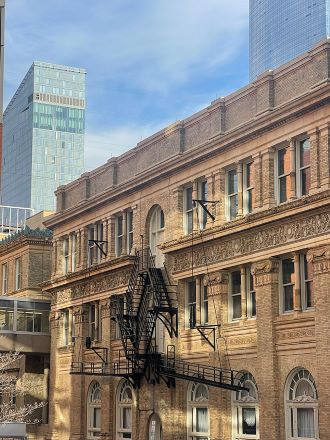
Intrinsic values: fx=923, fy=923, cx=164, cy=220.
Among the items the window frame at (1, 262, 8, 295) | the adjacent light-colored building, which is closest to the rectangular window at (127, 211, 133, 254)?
the adjacent light-colored building

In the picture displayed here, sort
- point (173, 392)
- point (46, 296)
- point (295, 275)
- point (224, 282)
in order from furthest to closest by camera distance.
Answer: point (46, 296)
point (173, 392)
point (224, 282)
point (295, 275)

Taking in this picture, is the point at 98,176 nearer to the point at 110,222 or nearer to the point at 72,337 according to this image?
the point at 110,222

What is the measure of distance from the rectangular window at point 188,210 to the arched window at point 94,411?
11.9 meters

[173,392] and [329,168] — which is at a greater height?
[329,168]

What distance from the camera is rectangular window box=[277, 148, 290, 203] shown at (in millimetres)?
35281

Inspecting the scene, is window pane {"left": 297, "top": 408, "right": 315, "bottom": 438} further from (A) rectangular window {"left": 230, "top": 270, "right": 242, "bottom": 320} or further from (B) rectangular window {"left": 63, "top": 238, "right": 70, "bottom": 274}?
(B) rectangular window {"left": 63, "top": 238, "right": 70, "bottom": 274}

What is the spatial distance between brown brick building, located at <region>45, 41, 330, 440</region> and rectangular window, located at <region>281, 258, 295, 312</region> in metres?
0.06

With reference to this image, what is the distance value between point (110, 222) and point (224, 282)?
1260cm

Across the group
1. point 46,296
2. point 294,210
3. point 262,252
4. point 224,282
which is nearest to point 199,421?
point 224,282

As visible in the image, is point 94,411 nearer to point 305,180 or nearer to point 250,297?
point 250,297

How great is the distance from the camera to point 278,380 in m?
34.4

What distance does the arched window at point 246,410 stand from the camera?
118 feet

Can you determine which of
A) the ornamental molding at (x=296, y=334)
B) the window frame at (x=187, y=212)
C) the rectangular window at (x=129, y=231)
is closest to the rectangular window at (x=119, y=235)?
the rectangular window at (x=129, y=231)

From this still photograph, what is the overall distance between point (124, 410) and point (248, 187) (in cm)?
1488
